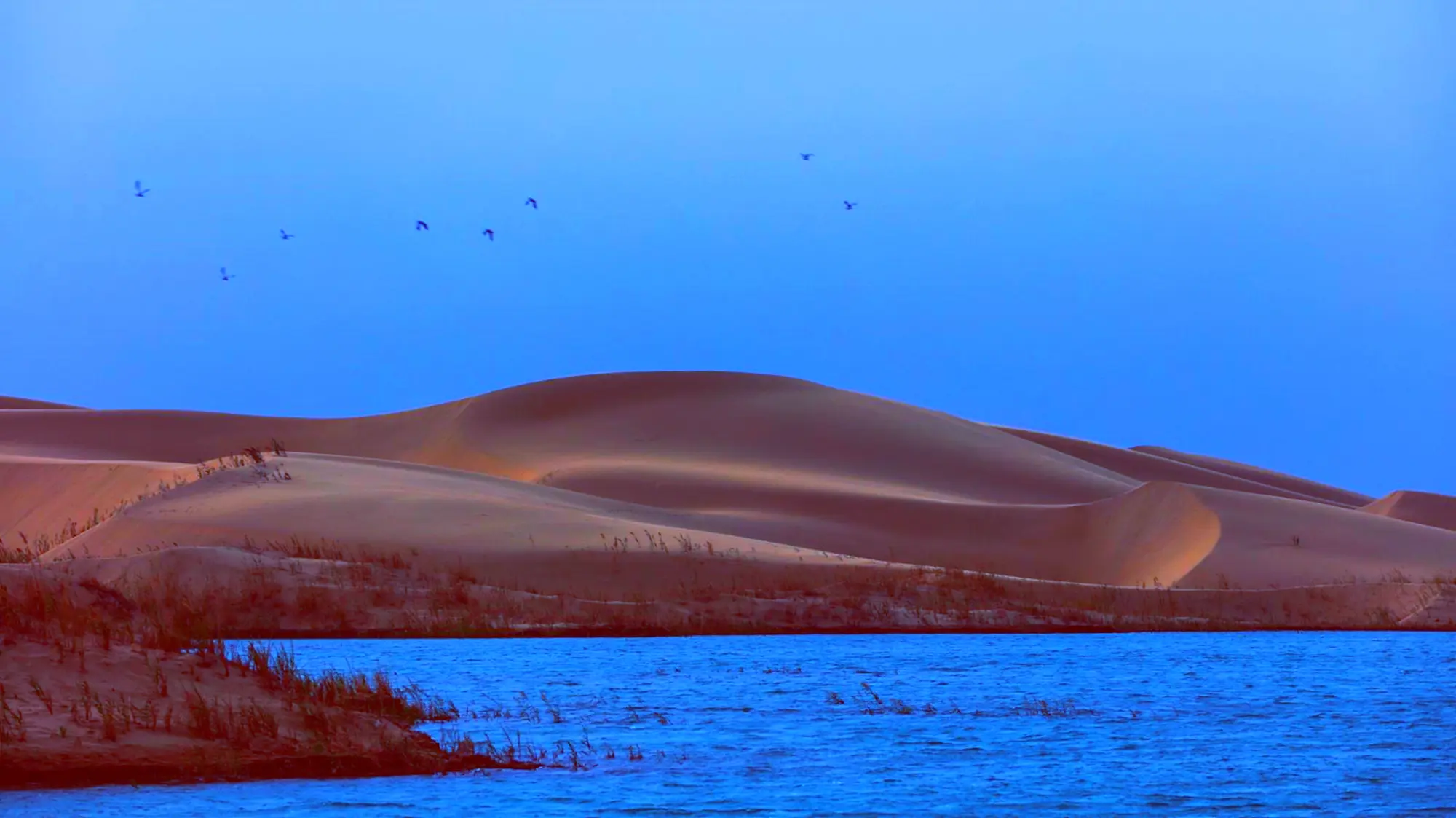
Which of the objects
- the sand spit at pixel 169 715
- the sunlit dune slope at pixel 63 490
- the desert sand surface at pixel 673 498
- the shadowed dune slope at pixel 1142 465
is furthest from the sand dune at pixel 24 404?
the sand spit at pixel 169 715

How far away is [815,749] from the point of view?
2203cm

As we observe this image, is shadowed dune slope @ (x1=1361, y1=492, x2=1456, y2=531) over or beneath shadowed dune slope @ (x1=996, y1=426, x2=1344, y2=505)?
beneath

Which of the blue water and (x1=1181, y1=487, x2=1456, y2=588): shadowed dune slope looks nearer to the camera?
the blue water

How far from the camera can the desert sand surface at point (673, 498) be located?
55.7 meters

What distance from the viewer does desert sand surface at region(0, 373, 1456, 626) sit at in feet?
183

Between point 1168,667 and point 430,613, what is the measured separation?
1705cm

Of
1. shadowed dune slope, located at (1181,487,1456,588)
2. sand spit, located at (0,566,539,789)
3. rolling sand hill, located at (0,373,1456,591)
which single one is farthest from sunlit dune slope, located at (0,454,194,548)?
sand spit, located at (0,566,539,789)

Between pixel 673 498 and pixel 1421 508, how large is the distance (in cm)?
4442

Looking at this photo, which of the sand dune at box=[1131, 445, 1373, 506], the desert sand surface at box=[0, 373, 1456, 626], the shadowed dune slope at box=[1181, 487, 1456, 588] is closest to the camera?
the desert sand surface at box=[0, 373, 1456, 626]

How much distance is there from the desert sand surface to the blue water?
15673 mm

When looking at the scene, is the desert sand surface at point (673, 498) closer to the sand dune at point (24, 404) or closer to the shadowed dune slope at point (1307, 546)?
the shadowed dune slope at point (1307, 546)

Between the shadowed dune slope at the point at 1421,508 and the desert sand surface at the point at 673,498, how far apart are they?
20 centimetres

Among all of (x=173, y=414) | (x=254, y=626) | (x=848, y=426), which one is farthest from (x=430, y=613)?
(x=173, y=414)

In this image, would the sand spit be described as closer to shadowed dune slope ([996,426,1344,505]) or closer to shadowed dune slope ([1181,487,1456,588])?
shadowed dune slope ([1181,487,1456,588])
